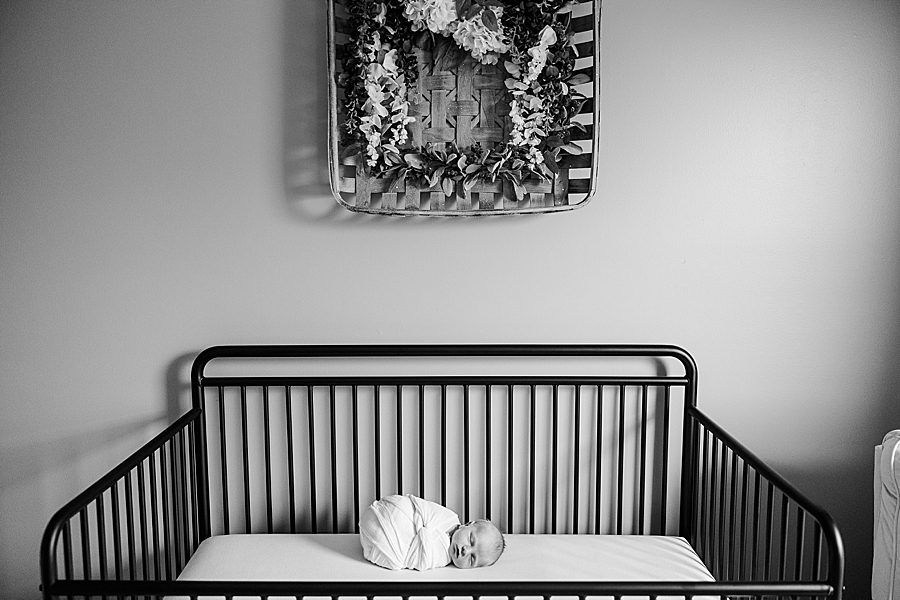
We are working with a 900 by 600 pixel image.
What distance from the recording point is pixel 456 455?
6.99 ft

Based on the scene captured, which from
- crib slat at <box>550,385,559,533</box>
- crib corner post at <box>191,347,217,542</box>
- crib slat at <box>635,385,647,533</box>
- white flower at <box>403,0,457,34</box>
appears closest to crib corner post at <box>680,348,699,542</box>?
crib slat at <box>635,385,647,533</box>

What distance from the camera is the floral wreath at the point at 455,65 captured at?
194 cm

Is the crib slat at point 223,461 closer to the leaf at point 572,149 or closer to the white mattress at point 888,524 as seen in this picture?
the leaf at point 572,149

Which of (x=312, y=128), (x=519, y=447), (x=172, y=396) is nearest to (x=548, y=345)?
(x=519, y=447)

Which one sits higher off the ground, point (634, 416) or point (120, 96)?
point (120, 96)

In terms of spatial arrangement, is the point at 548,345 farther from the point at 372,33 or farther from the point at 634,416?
the point at 372,33

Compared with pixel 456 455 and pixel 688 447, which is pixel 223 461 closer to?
pixel 456 455

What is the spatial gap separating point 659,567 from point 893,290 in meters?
1.02

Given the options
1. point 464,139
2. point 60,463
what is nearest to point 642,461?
point 464,139

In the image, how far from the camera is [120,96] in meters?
2.02

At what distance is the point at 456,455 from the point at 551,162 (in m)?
0.85

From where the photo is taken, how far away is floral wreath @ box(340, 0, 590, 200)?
194cm

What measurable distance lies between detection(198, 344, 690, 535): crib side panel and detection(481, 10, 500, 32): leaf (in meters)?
0.92

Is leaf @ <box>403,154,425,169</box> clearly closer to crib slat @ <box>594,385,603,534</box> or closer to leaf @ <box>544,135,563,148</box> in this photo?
leaf @ <box>544,135,563,148</box>
